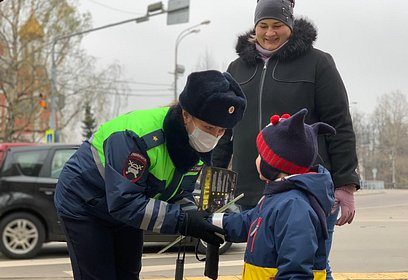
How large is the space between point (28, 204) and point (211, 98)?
18.7 feet

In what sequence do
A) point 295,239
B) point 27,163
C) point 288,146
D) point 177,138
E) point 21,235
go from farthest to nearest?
point 27,163, point 21,235, point 177,138, point 288,146, point 295,239

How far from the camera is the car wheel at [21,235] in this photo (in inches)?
300

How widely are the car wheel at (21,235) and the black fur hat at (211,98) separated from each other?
219 inches

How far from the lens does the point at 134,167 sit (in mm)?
2547

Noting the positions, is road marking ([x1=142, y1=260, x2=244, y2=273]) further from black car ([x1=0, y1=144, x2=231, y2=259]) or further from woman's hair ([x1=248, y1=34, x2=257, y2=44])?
woman's hair ([x1=248, y1=34, x2=257, y2=44])

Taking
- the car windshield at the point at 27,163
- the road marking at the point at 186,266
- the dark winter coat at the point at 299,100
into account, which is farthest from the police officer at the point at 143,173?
the car windshield at the point at 27,163

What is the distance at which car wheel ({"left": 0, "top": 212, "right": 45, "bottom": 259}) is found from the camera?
300 inches

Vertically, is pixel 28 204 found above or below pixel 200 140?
below

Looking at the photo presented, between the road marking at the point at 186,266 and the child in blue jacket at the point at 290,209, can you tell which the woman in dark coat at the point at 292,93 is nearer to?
the child in blue jacket at the point at 290,209

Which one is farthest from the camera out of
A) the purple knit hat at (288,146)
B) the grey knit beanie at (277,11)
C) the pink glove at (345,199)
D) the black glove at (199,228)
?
the grey knit beanie at (277,11)

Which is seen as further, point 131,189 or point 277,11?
point 277,11

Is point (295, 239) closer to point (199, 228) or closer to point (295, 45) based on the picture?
point (199, 228)

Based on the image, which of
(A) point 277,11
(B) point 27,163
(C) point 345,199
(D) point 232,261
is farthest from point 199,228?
(B) point 27,163

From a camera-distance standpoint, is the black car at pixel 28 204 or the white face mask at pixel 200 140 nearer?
the white face mask at pixel 200 140
